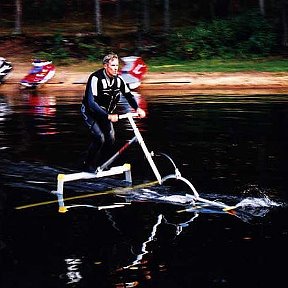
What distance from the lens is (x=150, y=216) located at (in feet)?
30.7

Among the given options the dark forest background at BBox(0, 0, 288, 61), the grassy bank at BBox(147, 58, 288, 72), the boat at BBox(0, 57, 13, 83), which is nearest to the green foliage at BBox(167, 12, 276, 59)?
the dark forest background at BBox(0, 0, 288, 61)

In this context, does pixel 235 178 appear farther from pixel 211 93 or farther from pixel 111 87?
pixel 211 93

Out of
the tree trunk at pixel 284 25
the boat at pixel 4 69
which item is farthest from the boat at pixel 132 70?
the tree trunk at pixel 284 25

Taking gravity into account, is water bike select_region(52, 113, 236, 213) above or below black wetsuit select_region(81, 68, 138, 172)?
below

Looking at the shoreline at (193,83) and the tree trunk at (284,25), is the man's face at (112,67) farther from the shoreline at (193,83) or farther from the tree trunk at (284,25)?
the tree trunk at (284,25)

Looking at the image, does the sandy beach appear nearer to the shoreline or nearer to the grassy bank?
the shoreline

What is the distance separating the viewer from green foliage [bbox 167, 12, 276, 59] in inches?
1491

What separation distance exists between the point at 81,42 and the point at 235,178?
28360 millimetres

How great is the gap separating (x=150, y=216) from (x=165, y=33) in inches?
1261

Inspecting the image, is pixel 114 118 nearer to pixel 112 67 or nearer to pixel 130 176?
pixel 112 67

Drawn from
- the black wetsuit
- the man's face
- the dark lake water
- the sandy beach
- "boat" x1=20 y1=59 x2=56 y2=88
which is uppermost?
the man's face

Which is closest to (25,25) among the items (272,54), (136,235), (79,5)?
(79,5)

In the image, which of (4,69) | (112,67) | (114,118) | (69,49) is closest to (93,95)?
(112,67)

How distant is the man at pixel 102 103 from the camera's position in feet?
35.4
